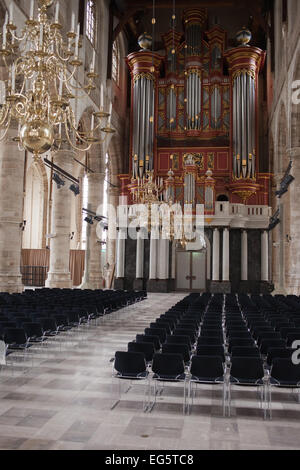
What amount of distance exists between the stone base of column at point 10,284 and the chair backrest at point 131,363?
11.0m

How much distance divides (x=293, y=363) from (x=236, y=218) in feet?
72.8

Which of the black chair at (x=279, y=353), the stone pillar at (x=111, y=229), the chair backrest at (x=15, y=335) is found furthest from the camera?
the stone pillar at (x=111, y=229)

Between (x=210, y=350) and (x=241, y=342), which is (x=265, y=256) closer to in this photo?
(x=241, y=342)

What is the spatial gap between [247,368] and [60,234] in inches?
687

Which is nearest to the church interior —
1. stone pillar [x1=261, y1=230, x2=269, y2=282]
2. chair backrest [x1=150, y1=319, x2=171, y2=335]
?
stone pillar [x1=261, y1=230, x2=269, y2=282]

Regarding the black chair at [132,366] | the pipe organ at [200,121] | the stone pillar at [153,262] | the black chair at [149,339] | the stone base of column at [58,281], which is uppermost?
the pipe organ at [200,121]

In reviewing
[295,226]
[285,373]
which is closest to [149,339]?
[285,373]

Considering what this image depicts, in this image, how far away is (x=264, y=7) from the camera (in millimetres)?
30188

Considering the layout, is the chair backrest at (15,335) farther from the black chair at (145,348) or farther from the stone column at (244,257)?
the stone column at (244,257)

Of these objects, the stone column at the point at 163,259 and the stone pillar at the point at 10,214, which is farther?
the stone column at the point at 163,259

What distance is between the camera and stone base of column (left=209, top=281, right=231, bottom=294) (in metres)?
27.7

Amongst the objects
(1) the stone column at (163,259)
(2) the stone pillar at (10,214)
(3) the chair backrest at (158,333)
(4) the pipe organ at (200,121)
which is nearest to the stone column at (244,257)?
(4) the pipe organ at (200,121)

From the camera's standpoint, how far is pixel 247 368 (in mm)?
6180

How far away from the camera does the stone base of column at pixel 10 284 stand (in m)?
16.5
